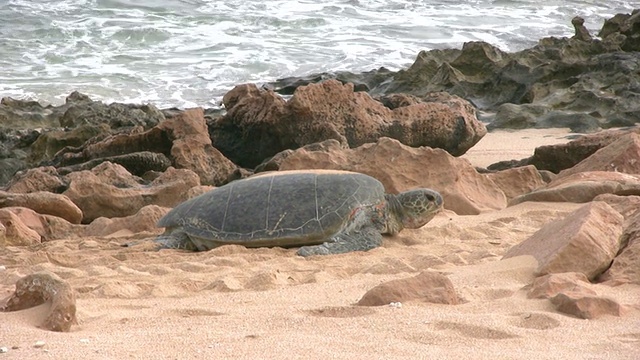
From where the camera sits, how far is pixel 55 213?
7070 millimetres

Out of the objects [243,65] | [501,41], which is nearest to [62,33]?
[243,65]

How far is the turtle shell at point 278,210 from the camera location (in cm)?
577

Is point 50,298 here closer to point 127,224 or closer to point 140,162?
point 127,224

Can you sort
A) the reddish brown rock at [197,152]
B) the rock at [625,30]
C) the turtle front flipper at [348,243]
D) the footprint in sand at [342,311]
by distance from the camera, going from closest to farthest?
the footprint in sand at [342,311], the turtle front flipper at [348,243], the reddish brown rock at [197,152], the rock at [625,30]

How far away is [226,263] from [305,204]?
0.76 metres

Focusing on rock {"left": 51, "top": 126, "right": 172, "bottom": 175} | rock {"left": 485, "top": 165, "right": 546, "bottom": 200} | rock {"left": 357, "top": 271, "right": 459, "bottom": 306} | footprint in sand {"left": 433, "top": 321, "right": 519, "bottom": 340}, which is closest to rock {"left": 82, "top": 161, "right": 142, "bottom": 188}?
rock {"left": 51, "top": 126, "right": 172, "bottom": 175}

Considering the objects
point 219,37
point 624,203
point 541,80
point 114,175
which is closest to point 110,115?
point 114,175

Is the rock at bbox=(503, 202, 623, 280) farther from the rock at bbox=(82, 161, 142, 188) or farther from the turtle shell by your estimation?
the rock at bbox=(82, 161, 142, 188)

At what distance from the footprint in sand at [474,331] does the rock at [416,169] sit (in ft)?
11.2

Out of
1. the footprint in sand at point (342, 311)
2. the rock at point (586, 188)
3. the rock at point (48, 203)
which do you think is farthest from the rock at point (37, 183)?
the footprint in sand at point (342, 311)

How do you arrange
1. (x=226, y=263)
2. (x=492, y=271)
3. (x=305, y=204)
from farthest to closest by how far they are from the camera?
1. (x=305, y=204)
2. (x=226, y=263)
3. (x=492, y=271)

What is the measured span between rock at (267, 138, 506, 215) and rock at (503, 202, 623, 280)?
226cm

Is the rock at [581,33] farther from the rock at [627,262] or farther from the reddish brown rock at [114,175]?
the rock at [627,262]

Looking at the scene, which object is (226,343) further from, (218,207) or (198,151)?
(198,151)
